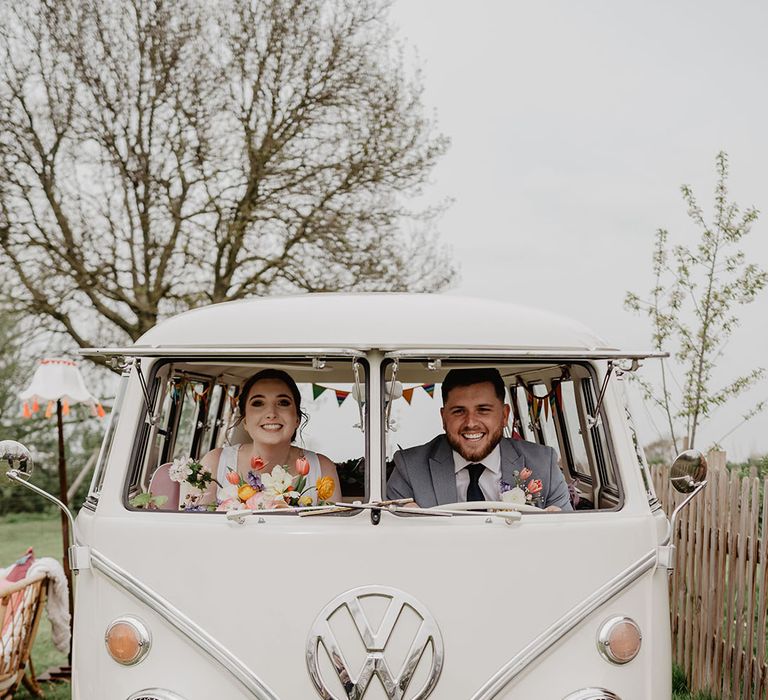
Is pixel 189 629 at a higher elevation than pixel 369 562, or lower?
lower

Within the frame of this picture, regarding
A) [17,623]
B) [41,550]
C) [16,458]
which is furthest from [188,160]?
[16,458]

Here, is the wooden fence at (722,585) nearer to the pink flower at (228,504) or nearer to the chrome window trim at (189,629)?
the pink flower at (228,504)

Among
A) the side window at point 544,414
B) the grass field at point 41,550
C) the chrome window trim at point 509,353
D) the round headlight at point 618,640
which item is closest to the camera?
the round headlight at point 618,640

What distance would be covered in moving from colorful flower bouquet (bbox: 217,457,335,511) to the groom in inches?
12.4

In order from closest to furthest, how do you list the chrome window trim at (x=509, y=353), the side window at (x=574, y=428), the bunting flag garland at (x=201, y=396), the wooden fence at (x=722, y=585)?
the chrome window trim at (x=509, y=353) < the side window at (x=574, y=428) < the bunting flag garland at (x=201, y=396) < the wooden fence at (x=722, y=585)

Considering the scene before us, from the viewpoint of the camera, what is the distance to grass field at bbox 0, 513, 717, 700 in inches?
244

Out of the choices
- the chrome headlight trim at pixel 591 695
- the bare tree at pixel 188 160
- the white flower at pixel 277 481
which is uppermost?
the bare tree at pixel 188 160

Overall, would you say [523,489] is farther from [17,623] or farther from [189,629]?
[17,623]

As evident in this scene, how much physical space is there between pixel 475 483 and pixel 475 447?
139 mm

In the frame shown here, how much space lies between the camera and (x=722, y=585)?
16.6 ft

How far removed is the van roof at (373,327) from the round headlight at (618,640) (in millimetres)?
937

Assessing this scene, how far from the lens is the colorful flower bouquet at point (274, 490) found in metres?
3.30

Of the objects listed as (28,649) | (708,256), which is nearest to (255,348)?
(28,649)

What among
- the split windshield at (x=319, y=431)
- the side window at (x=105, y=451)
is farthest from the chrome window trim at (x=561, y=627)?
the side window at (x=105, y=451)
